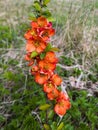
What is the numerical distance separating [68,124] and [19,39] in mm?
1871

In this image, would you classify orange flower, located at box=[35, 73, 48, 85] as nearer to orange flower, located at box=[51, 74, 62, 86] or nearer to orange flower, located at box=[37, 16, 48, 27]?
orange flower, located at box=[51, 74, 62, 86]

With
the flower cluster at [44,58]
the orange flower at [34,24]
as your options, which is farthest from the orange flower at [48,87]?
the orange flower at [34,24]

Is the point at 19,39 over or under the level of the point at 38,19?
under

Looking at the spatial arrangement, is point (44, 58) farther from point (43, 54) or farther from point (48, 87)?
point (48, 87)

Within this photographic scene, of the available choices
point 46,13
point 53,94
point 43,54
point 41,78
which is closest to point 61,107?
point 53,94

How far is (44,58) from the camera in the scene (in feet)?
7.54

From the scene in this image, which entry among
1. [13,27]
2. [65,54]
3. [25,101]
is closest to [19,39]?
[13,27]

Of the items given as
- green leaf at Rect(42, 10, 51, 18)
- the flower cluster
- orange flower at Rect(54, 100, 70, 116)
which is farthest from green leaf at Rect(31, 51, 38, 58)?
orange flower at Rect(54, 100, 70, 116)

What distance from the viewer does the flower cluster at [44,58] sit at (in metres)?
2.21

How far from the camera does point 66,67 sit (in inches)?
145

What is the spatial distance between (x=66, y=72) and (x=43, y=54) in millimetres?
1395

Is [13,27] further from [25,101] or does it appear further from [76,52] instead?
[25,101]

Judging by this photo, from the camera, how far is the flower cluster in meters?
2.21

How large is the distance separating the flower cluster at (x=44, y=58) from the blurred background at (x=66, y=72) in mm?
244
